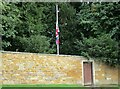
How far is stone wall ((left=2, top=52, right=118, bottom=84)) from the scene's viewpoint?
53.8 ft

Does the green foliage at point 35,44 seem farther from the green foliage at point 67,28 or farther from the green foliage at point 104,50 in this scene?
the green foliage at point 104,50

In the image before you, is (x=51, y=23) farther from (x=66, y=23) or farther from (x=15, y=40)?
(x=15, y=40)

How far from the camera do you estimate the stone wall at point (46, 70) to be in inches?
646

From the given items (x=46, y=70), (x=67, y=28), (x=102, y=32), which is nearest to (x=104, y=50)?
(x=102, y=32)

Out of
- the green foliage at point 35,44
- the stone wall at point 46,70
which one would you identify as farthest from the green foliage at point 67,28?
the stone wall at point 46,70

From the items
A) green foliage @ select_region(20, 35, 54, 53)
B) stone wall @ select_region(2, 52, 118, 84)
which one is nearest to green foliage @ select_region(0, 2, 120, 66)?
green foliage @ select_region(20, 35, 54, 53)

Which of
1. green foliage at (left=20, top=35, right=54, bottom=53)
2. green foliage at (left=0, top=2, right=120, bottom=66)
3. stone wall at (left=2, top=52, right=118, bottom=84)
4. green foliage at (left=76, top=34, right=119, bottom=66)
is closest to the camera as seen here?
stone wall at (left=2, top=52, right=118, bottom=84)

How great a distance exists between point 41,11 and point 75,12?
3.23 m

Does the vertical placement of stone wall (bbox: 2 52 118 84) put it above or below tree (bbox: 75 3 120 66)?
below

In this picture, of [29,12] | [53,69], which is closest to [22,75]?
[53,69]

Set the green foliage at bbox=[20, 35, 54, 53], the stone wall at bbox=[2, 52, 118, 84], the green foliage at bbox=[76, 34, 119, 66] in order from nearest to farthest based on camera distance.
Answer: the stone wall at bbox=[2, 52, 118, 84], the green foliage at bbox=[76, 34, 119, 66], the green foliage at bbox=[20, 35, 54, 53]

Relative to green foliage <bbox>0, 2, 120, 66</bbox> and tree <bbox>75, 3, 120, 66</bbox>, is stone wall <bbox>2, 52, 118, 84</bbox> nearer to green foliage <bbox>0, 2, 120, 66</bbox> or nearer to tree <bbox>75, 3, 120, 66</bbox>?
tree <bbox>75, 3, 120, 66</bbox>

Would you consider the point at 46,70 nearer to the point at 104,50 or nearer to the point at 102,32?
the point at 104,50

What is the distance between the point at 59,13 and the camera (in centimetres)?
2473
